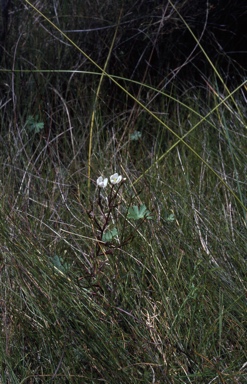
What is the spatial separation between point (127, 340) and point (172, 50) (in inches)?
69.1

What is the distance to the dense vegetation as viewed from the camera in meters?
1.40

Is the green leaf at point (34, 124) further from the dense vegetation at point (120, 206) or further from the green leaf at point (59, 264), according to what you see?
the green leaf at point (59, 264)

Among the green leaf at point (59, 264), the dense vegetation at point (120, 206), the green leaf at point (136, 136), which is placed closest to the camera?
the dense vegetation at point (120, 206)

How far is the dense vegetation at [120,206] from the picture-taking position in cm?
140

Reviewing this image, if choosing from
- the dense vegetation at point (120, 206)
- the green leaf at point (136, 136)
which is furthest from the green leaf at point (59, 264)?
the green leaf at point (136, 136)

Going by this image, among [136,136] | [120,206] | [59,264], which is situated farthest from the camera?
[136,136]

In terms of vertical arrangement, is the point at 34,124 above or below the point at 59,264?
below

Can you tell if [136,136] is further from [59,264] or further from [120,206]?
[59,264]

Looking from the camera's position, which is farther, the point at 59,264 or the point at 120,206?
the point at 120,206

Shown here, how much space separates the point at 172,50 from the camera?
2875 mm

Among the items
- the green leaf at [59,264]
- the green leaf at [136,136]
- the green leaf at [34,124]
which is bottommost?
the green leaf at [136,136]

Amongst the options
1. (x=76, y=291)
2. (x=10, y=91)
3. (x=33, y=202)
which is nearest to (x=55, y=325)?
(x=76, y=291)

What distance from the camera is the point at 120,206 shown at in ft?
6.31

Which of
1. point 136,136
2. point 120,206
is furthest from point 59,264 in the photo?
point 136,136
